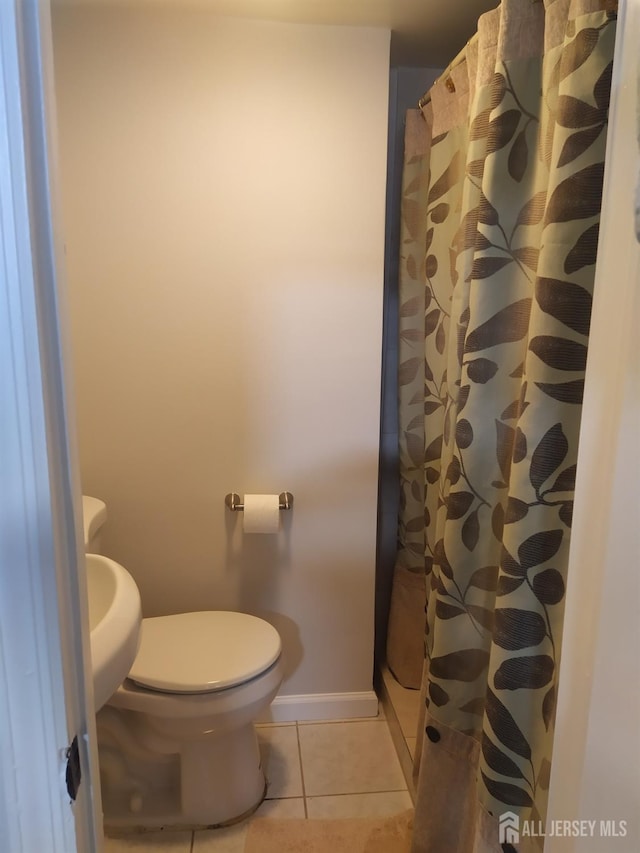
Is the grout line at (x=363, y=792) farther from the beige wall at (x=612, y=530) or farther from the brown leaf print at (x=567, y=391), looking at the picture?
the brown leaf print at (x=567, y=391)

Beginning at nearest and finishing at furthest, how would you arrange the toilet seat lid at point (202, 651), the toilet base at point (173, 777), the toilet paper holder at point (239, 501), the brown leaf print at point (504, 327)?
the brown leaf print at point (504, 327) < the toilet seat lid at point (202, 651) < the toilet base at point (173, 777) < the toilet paper holder at point (239, 501)

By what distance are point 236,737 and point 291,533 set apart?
0.59m

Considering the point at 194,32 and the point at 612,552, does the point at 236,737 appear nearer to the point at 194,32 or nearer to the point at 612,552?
the point at 612,552

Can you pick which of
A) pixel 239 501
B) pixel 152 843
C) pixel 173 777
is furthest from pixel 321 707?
pixel 239 501

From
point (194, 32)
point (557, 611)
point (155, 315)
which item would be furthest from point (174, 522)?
point (194, 32)

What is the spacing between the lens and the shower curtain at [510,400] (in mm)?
985

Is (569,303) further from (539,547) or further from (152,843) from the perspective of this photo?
(152,843)

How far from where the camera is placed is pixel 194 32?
167 centimetres

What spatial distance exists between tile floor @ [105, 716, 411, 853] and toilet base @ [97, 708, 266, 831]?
0.04 metres

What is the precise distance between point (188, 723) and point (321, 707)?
0.67m

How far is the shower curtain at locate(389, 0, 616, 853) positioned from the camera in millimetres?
985

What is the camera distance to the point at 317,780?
Answer: 1828mm

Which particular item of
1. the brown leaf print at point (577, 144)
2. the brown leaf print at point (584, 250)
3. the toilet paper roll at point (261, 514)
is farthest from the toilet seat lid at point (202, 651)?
the brown leaf print at point (577, 144)

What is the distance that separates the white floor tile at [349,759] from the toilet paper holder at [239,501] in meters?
0.78
